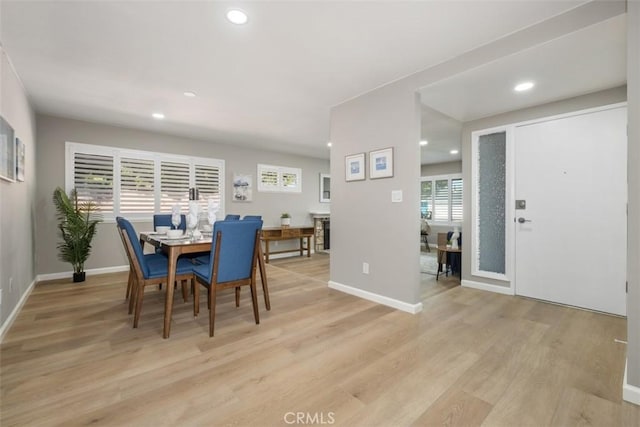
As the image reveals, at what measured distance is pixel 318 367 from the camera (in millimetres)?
1871

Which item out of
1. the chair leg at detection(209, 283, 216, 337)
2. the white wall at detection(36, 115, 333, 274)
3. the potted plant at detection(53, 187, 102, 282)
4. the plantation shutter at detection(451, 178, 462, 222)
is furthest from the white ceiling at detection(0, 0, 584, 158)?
the plantation shutter at detection(451, 178, 462, 222)

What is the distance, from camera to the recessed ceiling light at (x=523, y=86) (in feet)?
8.88

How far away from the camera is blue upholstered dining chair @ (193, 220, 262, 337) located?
91.8 inches

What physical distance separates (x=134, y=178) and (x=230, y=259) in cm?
346

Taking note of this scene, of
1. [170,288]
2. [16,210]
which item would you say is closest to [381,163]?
[170,288]

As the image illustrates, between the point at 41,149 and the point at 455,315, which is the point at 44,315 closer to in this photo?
the point at 41,149

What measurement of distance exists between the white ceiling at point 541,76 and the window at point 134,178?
422cm

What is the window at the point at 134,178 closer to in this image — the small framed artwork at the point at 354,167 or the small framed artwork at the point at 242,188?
the small framed artwork at the point at 242,188

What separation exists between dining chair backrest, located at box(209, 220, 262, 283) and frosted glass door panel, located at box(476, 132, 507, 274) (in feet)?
Result: 9.81

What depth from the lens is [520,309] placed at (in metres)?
2.96

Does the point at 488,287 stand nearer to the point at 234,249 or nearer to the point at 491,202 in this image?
the point at 491,202

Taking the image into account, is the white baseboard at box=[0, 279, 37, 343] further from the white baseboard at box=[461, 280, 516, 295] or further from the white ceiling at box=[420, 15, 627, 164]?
the white baseboard at box=[461, 280, 516, 295]

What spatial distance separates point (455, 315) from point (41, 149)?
5876 millimetres

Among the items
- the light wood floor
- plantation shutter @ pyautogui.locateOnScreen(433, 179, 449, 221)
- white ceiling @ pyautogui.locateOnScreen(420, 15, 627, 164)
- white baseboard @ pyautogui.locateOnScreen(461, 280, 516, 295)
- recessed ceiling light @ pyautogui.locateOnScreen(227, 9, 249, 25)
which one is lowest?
the light wood floor
